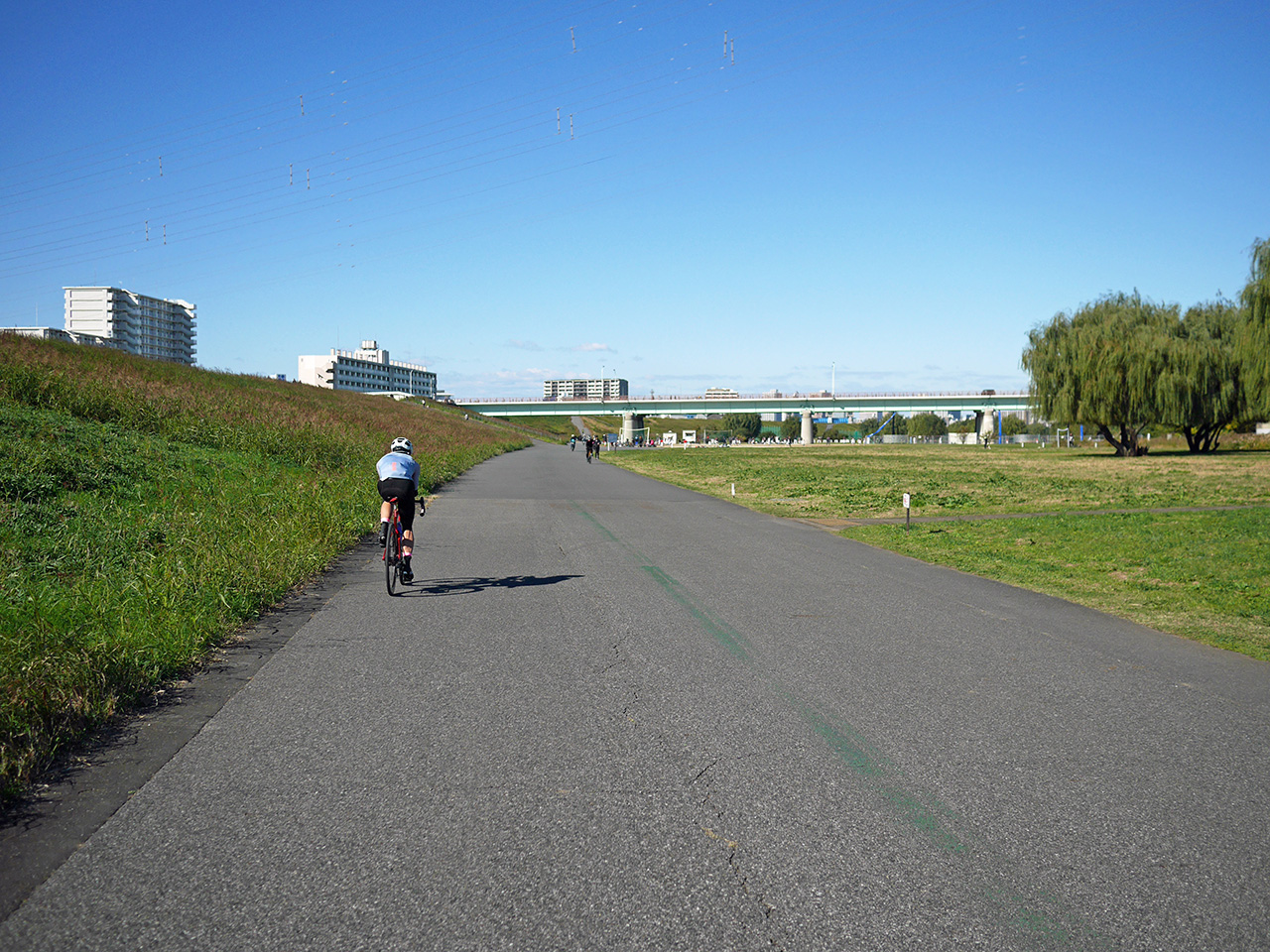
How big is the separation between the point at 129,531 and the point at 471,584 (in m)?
4.14

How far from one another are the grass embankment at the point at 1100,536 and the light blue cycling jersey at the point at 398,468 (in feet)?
25.4

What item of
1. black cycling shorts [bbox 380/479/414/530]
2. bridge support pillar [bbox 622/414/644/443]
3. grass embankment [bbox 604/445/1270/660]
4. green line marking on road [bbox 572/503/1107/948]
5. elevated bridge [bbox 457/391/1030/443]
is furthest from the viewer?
elevated bridge [bbox 457/391/1030/443]

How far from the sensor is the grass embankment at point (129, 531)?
Result: 550 centimetres

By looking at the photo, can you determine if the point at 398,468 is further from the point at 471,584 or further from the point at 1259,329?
the point at 1259,329

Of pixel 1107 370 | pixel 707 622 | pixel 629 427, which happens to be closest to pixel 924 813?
pixel 707 622

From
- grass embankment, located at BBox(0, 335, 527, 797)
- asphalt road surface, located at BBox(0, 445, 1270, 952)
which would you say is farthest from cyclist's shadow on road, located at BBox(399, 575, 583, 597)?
asphalt road surface, located at BBox(0, 445, 1270, 952)

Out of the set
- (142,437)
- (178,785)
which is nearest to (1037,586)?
(178,785)

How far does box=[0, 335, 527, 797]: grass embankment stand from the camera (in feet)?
18.0

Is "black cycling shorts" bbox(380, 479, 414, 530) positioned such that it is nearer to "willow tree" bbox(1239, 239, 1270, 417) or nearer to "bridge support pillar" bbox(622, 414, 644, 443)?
"willow tree" bbox(1239, 239, 1270, 417)

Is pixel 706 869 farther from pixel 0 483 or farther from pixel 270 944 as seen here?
pixel 0 483

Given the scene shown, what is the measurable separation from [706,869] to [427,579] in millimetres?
8009

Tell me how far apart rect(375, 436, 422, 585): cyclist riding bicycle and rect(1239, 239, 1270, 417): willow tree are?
41.7 meters

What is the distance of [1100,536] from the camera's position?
1571 cm

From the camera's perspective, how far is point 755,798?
4113mm
